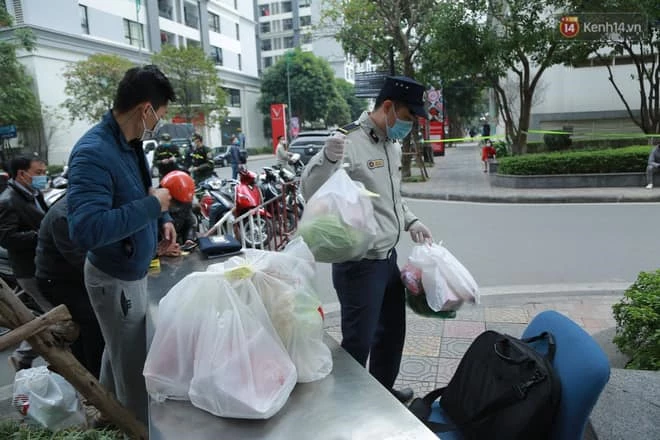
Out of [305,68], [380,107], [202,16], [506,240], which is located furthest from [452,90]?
[380,107]

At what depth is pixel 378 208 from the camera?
2.47m

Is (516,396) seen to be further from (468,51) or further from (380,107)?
(468,51)

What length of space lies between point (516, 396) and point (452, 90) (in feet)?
120

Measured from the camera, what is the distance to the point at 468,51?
12312mm

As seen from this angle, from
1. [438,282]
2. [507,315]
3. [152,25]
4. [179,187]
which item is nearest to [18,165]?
[179,187]

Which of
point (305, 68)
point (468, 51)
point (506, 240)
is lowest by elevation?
point (506, 240)

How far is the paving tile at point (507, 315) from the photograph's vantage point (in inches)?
158

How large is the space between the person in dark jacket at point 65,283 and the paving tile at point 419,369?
1.84m

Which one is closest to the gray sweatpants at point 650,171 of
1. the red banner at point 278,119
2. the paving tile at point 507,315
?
the paving tile at point 507,315

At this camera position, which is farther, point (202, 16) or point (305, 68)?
point (305, 68)

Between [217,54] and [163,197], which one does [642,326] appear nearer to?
[163,197]

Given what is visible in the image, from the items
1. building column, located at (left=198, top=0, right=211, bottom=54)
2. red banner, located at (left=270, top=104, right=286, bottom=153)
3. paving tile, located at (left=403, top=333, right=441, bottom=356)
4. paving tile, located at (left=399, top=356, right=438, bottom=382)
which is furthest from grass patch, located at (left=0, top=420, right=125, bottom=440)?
building column, located at (left=198, top=0, right=211, bottom=54)

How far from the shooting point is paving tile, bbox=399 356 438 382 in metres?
3.17

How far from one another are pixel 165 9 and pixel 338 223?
35167mm
